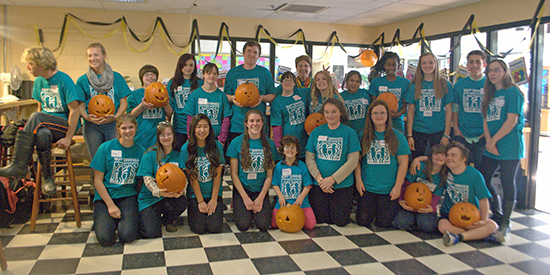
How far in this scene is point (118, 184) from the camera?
10.3 feet

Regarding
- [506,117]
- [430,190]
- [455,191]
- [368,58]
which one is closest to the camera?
[455,191]

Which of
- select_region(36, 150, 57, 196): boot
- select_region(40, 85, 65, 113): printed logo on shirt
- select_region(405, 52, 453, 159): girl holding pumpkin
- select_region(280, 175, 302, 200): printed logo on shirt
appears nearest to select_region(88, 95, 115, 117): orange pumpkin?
select_region(40, 85, 65, 113): printed logo on shirt

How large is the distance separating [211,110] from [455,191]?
2.32m

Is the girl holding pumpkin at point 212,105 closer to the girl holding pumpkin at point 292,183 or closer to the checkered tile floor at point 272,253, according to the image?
the girl holding pumpkin at point 292,183

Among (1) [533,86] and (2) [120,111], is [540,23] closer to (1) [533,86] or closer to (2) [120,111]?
(1) [533,86]

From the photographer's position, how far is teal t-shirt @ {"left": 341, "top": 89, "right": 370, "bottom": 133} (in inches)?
160

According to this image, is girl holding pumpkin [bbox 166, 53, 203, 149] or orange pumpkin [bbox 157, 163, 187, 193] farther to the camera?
girl holding pumpkin [bbox 166, 53, 203, 149]

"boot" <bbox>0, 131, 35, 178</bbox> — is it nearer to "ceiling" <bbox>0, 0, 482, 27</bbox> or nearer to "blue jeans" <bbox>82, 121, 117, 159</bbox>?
"blue jeans" <bbox>82, 121, 117, 159</bbox>

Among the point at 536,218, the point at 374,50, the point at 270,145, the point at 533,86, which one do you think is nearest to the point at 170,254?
the point at 270,145

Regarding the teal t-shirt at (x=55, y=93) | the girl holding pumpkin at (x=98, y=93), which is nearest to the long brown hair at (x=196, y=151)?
the girl holding pumpkin at (x=98, y=93)

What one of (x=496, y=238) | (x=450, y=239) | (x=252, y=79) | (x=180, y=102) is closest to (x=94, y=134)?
(x=180, y=102)

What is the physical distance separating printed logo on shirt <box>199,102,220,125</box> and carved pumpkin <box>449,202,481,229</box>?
2268 mm

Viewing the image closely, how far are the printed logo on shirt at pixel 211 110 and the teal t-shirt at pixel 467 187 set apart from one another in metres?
2.20

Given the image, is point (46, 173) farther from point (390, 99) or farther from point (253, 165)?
point (390, 99)
